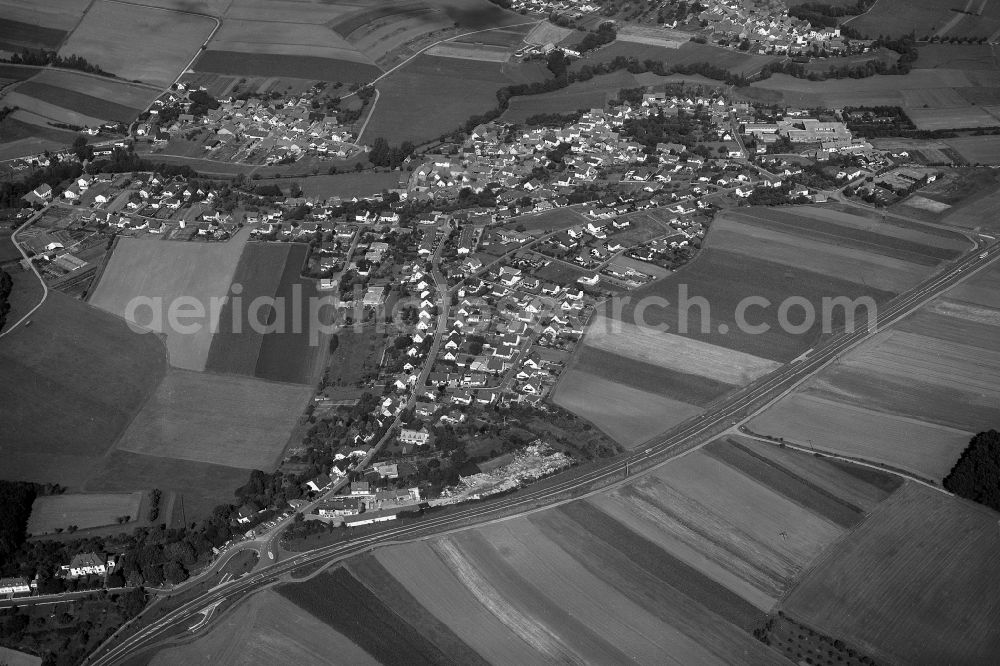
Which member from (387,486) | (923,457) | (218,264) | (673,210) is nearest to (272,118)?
(218,264)

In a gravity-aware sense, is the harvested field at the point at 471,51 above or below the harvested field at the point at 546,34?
below

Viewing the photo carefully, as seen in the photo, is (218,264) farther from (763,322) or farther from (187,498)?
(763,322)

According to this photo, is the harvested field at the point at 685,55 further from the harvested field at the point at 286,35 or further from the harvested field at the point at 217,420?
the harvested field at the point at 217,420

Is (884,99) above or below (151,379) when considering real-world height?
above

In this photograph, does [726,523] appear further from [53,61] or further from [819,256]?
[53,61]

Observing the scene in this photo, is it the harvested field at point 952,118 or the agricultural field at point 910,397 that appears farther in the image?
the harvested field at point 952,118

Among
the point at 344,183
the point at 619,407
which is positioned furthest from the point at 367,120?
the point at 619,407

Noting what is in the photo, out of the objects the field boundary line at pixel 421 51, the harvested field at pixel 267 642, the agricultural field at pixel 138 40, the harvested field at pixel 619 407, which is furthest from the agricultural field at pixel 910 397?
the agricultural field at pixel 138 40
